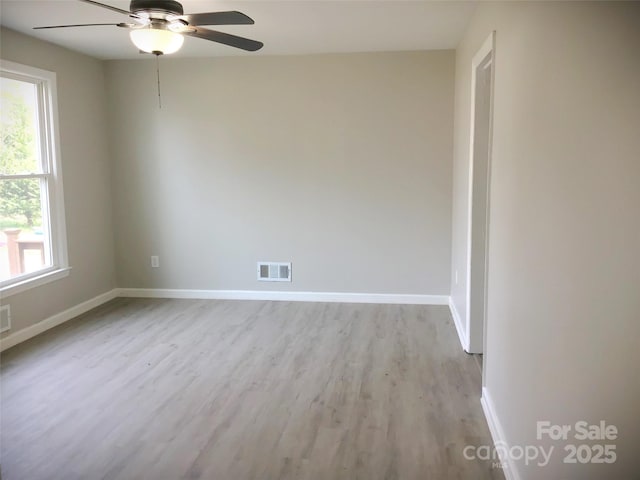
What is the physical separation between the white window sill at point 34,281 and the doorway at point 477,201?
3.44m

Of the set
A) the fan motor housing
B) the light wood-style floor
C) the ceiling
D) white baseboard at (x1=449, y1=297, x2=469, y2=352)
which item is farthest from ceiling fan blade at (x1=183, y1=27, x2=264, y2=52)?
white baseboard at (x1=449, y1=297, x2=469, y2=352)

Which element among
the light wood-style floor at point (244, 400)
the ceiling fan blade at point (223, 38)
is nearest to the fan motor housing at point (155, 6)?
the ceiling fan blade at point (223, 38)

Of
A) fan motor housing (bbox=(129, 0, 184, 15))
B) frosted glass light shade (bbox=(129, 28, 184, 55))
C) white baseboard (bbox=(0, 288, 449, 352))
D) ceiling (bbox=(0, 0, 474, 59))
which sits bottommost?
white baseboard (bbox=(0, 288, 449, 352))

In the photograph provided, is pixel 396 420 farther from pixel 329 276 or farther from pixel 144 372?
pixel 329 276

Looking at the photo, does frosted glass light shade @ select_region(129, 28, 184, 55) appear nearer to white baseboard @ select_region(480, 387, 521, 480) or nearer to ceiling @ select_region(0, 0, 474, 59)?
ceiling @ select_region(0, 0, 474, 59)

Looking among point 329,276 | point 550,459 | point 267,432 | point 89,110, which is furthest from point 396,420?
point 89,110

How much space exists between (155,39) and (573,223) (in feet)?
7.36

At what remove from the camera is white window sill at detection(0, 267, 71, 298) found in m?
3.98

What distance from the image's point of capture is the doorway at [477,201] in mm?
3559

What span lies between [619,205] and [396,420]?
1853 millimetres

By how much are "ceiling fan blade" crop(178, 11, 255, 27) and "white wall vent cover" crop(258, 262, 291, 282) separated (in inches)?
114

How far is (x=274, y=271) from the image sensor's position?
5312 mm

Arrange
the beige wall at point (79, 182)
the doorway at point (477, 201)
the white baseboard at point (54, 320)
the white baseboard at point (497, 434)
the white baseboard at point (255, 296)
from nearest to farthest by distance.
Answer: the white baseboard at point (497, 434), the doorway at point (477, 201), the white baseboard at point (54, 320), the beige wall at point (79, 182), the white baseboard at point (255, 296)

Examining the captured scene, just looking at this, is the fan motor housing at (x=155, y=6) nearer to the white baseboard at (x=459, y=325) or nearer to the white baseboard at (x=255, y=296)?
the white baseboard at (x=459, y=325)
